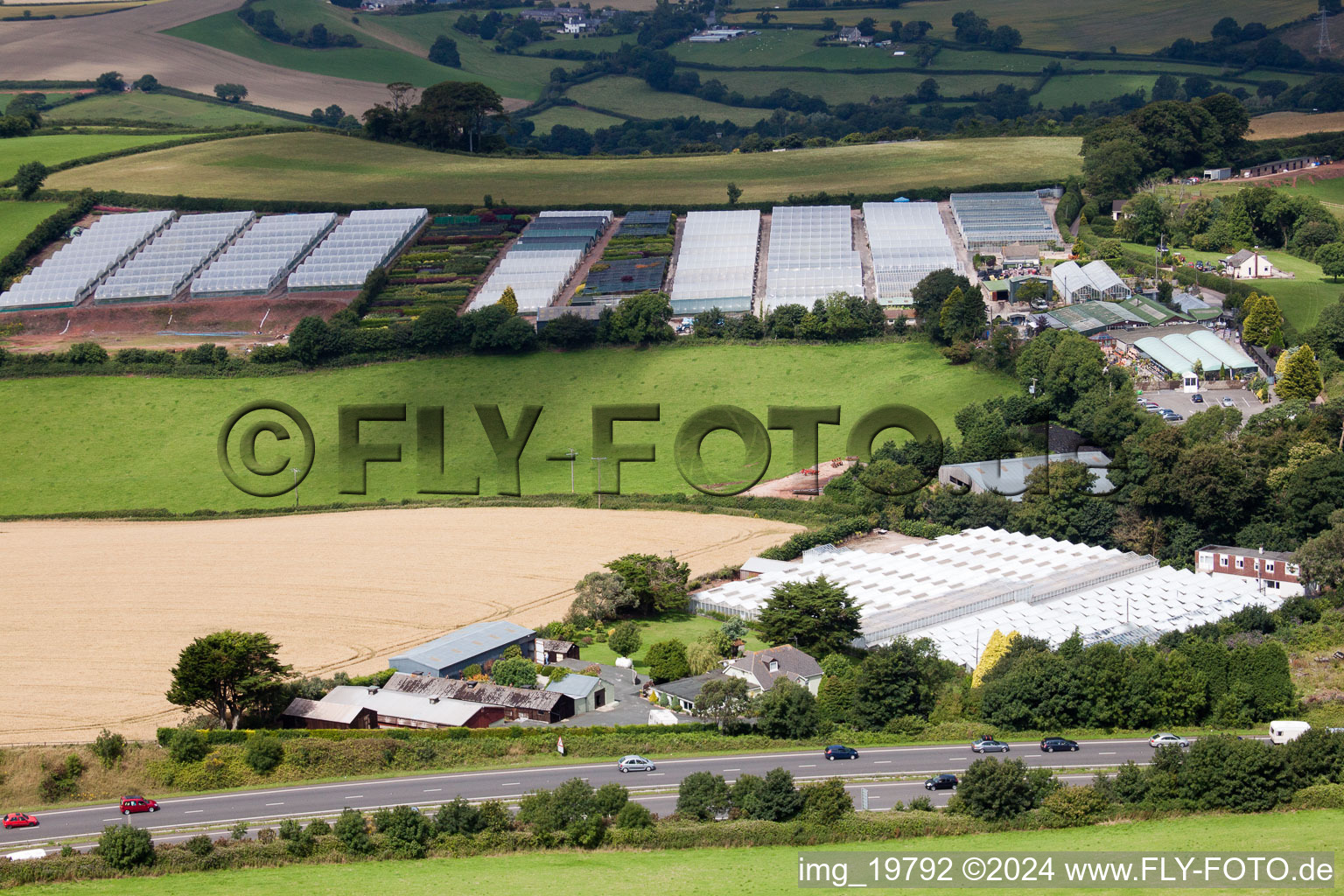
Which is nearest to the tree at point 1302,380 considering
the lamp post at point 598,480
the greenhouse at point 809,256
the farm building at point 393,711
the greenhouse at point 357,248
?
the greenhouse at point 809,256

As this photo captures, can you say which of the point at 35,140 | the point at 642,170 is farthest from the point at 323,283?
the point at 35,140

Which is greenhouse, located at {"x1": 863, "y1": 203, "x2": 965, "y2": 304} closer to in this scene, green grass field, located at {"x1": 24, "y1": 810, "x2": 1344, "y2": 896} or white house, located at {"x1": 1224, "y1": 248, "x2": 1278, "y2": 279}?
white house, located at {"x1": 1224, "y1": 248, "x2": 1278, "y2": 279}

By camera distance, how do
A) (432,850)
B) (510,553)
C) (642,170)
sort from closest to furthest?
(432,850)
(510,553)
(642,170)

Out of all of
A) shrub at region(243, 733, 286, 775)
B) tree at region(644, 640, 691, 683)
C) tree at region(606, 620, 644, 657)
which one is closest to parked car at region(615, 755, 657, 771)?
tree at region(644, 640, 691, 683)

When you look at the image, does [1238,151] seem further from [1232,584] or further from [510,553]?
[510,553]

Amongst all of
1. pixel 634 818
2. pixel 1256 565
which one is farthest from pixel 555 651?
pixel 1256 565
